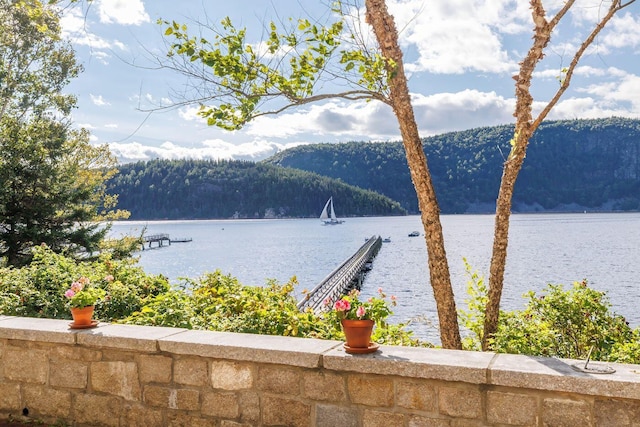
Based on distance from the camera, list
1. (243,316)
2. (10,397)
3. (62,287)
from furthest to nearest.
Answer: (62,287) < (243,316) < (10,397)

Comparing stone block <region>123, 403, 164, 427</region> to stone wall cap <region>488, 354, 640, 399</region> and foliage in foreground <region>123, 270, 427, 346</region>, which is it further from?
stone wall cap <region>488, 354, 640, 399</region>

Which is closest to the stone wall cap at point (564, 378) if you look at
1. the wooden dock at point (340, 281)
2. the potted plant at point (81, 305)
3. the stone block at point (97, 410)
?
the stone block at point (97, 410)

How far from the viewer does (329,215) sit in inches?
5561

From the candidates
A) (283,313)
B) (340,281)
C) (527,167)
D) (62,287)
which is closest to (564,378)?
(283,313)

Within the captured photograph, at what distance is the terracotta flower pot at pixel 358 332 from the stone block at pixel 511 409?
75cm

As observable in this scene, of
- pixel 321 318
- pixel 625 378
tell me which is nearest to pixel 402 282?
pixel 321 318

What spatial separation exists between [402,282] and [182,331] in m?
35.5

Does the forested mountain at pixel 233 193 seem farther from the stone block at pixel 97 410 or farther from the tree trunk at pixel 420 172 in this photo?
the stone block at pixel 97 410

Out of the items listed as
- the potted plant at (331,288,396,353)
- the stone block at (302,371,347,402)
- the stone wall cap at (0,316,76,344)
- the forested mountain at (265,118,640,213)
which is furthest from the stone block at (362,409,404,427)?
the forested mountain at (265,118,640,213)

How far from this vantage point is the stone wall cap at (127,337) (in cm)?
376

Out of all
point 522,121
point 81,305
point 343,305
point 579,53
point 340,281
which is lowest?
point 340,281

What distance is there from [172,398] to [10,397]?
1422mm

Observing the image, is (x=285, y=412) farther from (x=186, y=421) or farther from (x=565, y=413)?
(x=565, y=413)

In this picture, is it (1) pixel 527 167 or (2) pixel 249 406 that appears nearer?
(2) pixel 249 406
